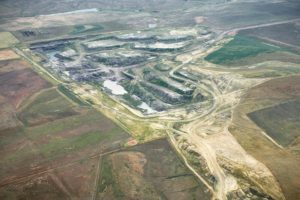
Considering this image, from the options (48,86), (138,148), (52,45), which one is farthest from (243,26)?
(138,148)

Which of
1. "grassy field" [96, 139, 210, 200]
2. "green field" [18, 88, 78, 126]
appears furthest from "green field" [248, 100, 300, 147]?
"green field" [18, 88, 78, 126]

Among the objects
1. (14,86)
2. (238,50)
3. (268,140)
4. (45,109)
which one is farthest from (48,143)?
(238,50)

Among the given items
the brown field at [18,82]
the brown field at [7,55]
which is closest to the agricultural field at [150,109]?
the brown field at [18,82]

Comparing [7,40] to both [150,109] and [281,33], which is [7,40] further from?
[281,33]

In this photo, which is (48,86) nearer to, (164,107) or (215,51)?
(164,107)

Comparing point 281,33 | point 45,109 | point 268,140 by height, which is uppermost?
point 268,140

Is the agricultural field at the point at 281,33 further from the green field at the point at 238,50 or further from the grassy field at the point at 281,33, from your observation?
the green field at the point at 238,50
